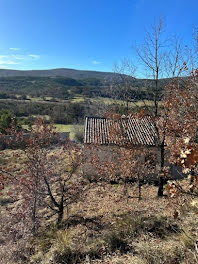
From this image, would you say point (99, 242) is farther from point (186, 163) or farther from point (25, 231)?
point (186, 163)

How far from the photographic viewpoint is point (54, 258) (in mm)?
4410

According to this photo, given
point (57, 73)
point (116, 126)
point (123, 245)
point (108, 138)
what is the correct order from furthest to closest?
point (57, 73) < point (108, 138) < point (116, 126) < point (123, 245)

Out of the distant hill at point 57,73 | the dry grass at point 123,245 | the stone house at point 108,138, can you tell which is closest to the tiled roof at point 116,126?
the stone house at point 108,138

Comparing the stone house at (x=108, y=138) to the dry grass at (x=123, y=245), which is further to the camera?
the stone house at (x=108, y=138)

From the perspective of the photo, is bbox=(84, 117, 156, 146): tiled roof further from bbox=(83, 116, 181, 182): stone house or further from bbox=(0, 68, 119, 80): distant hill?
bbox=(0, 68, 119, 80): distant hill

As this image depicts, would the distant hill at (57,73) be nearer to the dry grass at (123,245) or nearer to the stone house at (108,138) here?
the stone house at (108,138)

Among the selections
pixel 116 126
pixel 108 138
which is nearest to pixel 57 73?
pixel 108 138

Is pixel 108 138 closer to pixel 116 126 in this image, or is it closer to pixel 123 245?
pixel 116 126

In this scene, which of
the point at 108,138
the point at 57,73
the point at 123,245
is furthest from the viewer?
the point at 57,73

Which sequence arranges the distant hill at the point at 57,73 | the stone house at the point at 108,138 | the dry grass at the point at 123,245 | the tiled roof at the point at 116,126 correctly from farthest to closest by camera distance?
the distant hill at the point at 57,73
the tiled roof at the point at 116,126
the stone house at the point at 108,138
the dry grass at the point at 123,245

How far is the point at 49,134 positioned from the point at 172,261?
585 cm

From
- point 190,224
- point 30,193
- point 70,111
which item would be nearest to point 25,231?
point 30,193

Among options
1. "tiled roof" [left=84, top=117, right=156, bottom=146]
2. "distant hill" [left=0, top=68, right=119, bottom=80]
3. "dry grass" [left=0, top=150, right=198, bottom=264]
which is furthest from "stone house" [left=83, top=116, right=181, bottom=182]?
"distant hill" [left=0, top=68, right=119, bottom=80]

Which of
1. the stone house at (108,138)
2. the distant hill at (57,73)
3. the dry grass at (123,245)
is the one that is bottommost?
the dry grass at (123,245)
